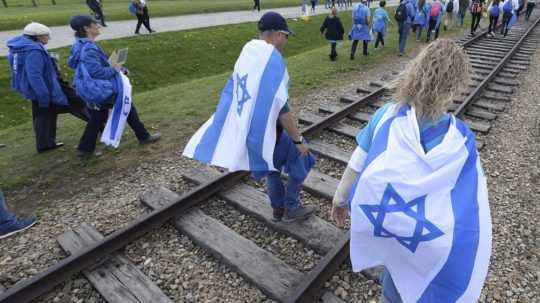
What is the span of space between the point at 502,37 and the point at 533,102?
10.2 metres

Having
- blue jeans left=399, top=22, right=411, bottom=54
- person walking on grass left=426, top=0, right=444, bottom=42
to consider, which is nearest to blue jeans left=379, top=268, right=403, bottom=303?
blue jeans left=399, top=22, right=411, bottom=54

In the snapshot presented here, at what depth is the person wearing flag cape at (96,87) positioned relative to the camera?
17.3ft

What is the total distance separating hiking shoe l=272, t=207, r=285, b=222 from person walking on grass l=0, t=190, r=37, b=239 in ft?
9.56

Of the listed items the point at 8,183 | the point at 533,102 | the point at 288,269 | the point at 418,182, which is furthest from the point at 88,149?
the point at 533,102

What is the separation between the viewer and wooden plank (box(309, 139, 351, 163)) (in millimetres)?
5501

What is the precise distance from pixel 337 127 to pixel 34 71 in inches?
196

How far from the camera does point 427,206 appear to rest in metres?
1.96

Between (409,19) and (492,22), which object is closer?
(409,19)

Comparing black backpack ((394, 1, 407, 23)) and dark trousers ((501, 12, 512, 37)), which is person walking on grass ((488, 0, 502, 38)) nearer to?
dark trousers ((501, 12, 512, 37))

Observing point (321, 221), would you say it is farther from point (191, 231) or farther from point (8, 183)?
point (8, 183)

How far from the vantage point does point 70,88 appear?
20.9 feet

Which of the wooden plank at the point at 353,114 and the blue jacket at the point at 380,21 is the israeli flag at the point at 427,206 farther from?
the blue jacket at the point at 380,21

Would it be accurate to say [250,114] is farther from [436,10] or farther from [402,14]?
[436,10]

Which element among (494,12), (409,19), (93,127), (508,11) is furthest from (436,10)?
(93,127)
